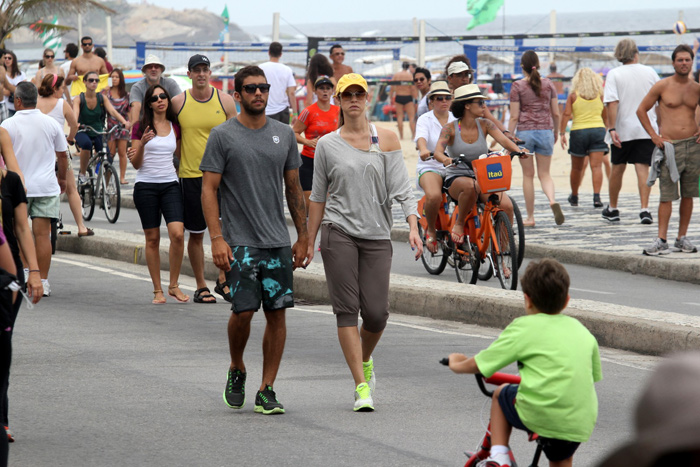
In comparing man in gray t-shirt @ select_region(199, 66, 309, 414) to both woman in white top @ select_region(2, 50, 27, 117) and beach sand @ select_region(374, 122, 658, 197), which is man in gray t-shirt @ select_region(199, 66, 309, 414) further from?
woman in white top @ select_region(2, 50, 27, 117)

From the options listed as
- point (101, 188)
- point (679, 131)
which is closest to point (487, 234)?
point (679, 131)

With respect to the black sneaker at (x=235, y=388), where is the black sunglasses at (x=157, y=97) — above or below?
above

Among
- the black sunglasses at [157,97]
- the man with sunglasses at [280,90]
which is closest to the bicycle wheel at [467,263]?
the black sunglasses at [157,97]

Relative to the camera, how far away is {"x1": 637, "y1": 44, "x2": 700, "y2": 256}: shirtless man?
11320 mm

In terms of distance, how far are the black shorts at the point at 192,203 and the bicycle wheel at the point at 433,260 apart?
8.01 feet

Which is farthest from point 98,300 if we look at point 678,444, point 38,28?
point 38,28

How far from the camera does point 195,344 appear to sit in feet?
26.4

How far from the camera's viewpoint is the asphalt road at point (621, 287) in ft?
32.0

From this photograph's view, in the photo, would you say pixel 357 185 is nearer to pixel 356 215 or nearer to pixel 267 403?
pixel 356 215

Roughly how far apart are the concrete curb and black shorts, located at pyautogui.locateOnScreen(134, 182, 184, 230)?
145 cm

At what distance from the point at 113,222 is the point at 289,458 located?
11538 millimetres

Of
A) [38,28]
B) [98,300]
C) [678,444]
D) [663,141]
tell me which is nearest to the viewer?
[678,444]

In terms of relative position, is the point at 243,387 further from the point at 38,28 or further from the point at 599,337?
the point at 38,28

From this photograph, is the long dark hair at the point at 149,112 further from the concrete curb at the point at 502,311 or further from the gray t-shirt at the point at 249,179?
the gray t-shirt at the point at 249,179
